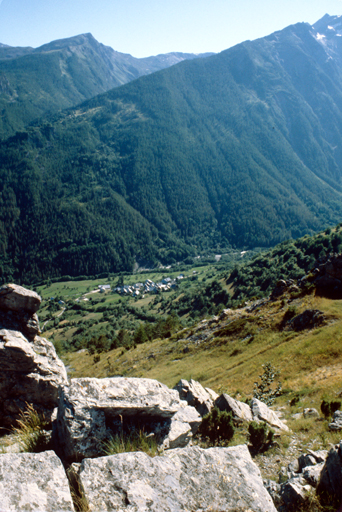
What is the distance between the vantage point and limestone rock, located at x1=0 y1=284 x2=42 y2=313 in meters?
18.5

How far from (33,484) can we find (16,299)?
1412 centimetres

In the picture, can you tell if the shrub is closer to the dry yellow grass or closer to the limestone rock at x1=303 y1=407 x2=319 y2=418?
the dry yellow grass

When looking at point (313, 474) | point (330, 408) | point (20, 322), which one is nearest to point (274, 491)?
point (313, 474)

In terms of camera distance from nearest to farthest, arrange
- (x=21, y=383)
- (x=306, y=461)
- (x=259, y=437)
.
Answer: (x=306, y=461)
(x=259, y=437)
(x=21, y=383)

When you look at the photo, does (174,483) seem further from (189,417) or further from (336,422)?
(336,422)

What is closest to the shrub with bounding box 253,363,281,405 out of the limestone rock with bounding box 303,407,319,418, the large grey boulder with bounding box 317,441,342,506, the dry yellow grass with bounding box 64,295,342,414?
the dry yellow grass with bounding box 64,295,342,414

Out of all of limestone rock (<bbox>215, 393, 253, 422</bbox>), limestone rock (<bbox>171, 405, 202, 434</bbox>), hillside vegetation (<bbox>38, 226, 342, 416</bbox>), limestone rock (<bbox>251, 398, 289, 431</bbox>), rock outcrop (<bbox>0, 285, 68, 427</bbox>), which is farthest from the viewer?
hillside vegetation (<bbox>38, 226, 342, 416</bbox>)

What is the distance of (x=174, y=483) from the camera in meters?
7.29

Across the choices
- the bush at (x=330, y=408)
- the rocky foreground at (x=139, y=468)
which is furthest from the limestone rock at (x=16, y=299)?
the bush at (x=330, y=408)

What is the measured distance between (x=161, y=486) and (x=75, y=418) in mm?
3747

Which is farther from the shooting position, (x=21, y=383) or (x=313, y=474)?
(x=21, y=383)

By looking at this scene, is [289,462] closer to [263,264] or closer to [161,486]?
[161,486]

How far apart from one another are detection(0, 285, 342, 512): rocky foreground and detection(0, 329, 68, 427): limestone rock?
125 centimetres

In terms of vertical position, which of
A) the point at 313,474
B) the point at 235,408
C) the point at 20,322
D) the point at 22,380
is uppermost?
the point at 20,322
